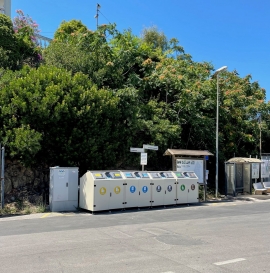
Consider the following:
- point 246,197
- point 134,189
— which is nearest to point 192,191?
point 134,189

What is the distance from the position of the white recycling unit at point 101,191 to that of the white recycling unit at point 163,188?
168 centimetres

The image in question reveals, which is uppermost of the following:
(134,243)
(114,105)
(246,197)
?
(114,105)

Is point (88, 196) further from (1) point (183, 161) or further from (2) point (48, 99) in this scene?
(1) point (183, 161)

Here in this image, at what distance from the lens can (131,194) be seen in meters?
13.8

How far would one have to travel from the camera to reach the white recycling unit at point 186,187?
15305 millimetres

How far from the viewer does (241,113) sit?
2469 cm

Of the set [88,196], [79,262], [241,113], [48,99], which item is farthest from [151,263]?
[241,113]

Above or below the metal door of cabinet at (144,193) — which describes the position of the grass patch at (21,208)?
below

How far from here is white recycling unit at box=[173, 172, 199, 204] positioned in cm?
1530

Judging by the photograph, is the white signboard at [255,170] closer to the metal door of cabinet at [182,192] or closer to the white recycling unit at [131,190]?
the metal door of cabinet at [182,192]

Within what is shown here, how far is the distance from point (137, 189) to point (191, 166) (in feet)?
14.6

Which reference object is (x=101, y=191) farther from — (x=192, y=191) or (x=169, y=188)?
(x=192, y=191)

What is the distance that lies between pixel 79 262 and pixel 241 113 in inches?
825

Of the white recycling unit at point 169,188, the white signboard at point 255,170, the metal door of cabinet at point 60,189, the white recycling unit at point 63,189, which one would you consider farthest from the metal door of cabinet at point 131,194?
the white signboard at point 255,170
